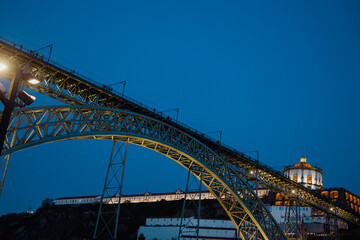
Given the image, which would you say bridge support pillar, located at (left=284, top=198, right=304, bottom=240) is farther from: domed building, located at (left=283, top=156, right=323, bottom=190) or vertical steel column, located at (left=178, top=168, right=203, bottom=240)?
domed building, located at (left=283, top=156, right=323, bottom=190)

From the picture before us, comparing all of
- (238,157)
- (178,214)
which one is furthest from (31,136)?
(178,214)

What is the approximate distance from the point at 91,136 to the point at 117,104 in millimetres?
4663

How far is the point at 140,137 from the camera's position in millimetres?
31203

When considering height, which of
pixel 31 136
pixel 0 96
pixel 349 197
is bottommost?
pixel 0 96

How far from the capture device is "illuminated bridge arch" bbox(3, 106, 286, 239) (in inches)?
920

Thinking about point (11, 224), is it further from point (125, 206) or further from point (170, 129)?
point (170, 129)

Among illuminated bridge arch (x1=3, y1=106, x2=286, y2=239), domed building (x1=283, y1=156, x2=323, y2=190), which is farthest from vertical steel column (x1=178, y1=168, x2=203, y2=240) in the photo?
domed building (x1=283, y1=156, x2=323, y2=190)

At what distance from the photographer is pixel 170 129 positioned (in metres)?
35.7

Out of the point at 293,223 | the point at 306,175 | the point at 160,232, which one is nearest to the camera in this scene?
the point at 293,223

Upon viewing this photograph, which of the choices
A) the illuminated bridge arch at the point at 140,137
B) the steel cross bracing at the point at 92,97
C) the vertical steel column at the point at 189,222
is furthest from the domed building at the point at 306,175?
the illuminated bridge arch at the point at 140,137

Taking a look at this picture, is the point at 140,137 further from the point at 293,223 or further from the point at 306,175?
the point at 306,175

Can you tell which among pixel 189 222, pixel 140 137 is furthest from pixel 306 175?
pixel 140 137

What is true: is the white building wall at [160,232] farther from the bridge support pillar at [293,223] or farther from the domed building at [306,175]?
the domed building at [306,175]

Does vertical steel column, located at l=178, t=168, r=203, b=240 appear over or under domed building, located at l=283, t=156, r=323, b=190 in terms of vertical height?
under
